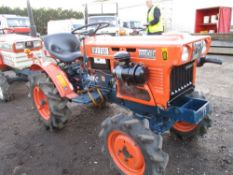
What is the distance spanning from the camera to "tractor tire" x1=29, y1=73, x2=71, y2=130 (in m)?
3.00

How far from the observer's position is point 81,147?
293 centimetres

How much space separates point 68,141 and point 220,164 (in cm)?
184

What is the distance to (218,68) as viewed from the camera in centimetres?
659

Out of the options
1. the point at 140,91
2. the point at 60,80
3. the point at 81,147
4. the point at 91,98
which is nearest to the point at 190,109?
the point at 140,91

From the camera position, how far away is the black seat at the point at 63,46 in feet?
10.4

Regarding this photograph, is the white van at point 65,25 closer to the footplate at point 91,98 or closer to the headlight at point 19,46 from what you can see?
the headlight at point 19,46

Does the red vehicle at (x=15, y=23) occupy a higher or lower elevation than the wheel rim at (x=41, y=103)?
higher

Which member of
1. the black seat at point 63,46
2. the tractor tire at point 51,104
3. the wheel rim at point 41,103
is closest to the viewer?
the tractor tire at point 51,104

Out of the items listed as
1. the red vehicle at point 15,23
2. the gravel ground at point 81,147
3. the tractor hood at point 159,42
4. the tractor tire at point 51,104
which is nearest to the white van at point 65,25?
the red vehicle at point 15,23

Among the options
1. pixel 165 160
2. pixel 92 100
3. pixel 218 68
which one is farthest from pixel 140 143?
pixel 218 68

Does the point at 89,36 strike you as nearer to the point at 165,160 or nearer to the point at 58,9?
the point at 165,160

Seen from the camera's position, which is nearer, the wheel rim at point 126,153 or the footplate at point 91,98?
the wheel rim at point 126,153

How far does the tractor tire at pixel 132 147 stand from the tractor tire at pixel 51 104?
925 mm

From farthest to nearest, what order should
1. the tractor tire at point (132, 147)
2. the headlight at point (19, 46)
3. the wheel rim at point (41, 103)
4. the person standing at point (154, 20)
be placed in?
the person standing at point (154, 20)
the headlight at point (19, 46)
the wheel rim at point (41, 103)
the tractor tire at point (132, 147)
